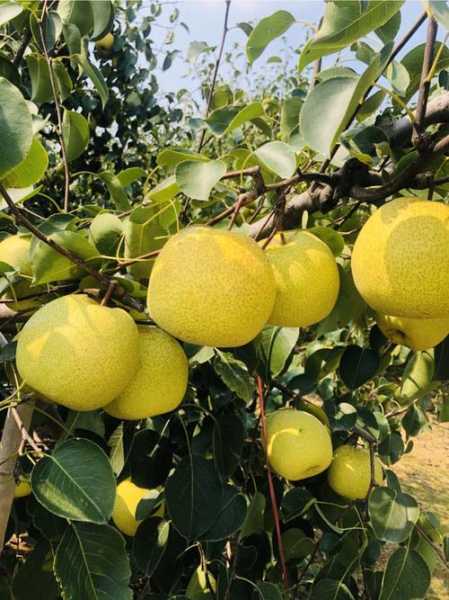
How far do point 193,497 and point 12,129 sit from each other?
771 mm

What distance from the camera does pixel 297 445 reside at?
1246 millimetres

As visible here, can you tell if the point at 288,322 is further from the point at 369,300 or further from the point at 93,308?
the point at 93,308

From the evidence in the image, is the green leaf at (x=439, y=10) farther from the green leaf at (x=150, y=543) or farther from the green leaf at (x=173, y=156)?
the green leaf at (x=150, y=543)

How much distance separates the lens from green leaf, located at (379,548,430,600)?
105 centimetres

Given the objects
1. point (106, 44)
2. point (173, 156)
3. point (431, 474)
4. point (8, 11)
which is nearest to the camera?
point (173, 156)

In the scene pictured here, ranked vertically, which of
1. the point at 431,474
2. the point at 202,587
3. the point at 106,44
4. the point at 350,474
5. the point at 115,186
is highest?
the point at 115,186

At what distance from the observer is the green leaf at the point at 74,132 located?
114 cm

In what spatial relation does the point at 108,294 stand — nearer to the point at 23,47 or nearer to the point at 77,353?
the point at 77,353

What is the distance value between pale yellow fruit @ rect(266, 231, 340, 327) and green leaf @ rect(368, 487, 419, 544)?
52 centimetres

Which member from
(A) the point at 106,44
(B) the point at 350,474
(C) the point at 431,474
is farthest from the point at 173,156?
(C) the point at 431,474

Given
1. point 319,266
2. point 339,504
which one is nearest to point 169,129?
point 339,504

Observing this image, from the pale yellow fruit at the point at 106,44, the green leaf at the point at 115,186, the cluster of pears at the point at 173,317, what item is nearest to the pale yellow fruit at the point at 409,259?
the cluster of pears at the point at 173,317

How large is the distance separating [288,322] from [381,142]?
300 millimetres

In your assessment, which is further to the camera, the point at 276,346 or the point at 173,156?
the point at 276,346
